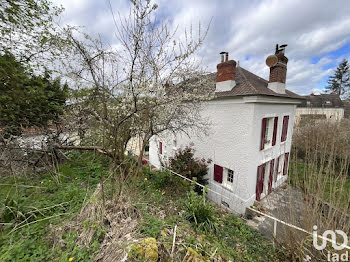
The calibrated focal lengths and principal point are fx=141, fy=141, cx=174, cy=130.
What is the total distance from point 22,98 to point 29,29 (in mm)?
2083

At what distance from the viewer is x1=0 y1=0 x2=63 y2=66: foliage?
3.87 meters

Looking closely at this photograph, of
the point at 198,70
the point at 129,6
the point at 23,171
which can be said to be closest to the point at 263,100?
the point at 198,70

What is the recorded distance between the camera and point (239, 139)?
716cm

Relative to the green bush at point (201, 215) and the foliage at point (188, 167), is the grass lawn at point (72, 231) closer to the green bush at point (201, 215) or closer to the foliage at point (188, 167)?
the green bush at point (201, 215)

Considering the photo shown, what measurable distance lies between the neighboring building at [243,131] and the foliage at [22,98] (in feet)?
14.5

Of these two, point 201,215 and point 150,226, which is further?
point 201,215

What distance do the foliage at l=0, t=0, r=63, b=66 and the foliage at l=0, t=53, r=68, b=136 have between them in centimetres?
36

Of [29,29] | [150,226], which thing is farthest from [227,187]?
[29,29]

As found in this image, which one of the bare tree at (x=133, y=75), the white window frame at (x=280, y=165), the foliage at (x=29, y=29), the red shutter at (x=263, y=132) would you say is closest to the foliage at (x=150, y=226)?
the bare tree at (x=133, y=75)

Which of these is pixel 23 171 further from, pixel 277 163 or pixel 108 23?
pixel 277 163

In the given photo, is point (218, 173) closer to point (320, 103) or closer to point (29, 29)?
point (320, 103)

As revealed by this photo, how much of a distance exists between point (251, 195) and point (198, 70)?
693 centimetres

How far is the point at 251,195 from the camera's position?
7.52m

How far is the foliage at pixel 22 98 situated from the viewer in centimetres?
396
